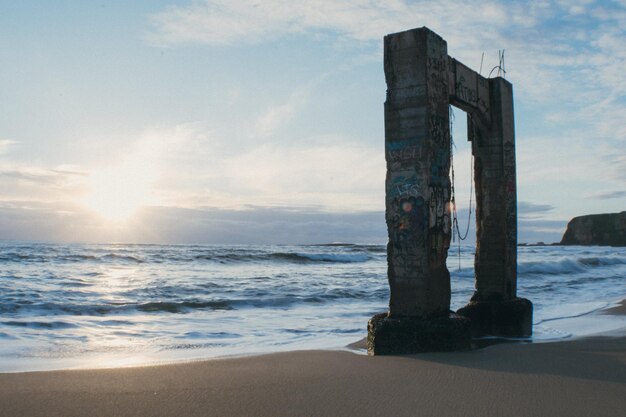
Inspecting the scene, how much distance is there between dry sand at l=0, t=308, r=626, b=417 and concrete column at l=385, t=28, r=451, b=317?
777 mm

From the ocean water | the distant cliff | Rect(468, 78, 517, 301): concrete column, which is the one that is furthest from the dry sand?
the distant cliff

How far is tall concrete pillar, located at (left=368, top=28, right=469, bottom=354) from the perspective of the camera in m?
6.03

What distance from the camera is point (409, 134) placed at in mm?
6129

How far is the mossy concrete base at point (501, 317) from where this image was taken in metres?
7.90

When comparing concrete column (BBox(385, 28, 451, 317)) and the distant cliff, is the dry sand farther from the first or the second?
the distant cliff

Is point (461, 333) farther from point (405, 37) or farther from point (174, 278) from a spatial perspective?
point (174, 278)

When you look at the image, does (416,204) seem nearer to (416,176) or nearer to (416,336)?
(416,176)

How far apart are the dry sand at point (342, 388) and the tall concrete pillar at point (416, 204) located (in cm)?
43

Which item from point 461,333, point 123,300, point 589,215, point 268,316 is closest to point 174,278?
point 123,300

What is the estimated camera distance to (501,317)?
26.1 feet

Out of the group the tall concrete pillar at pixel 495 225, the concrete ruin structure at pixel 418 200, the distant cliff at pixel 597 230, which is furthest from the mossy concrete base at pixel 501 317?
the distant cliff at pixel 597 230

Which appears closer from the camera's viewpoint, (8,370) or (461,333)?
(8,370)

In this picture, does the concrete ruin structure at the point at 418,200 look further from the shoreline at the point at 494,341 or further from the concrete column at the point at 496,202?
the concrete column at the point at 496,202

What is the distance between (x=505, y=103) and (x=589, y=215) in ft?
275
